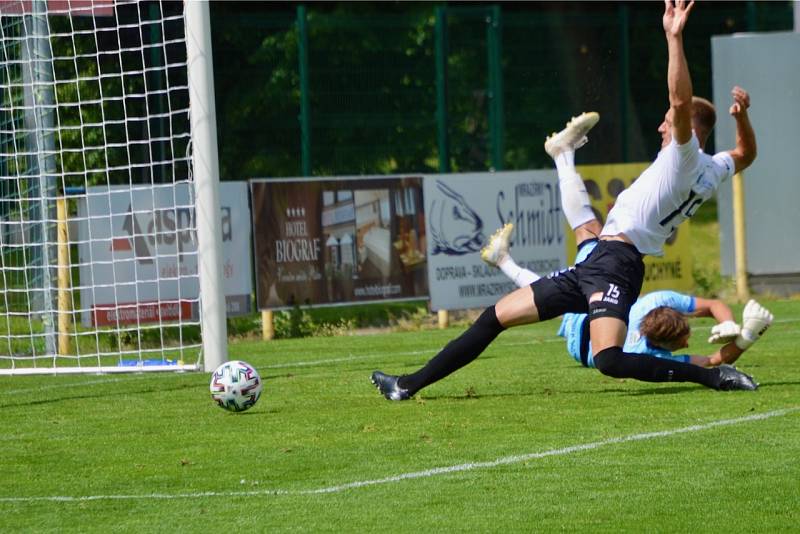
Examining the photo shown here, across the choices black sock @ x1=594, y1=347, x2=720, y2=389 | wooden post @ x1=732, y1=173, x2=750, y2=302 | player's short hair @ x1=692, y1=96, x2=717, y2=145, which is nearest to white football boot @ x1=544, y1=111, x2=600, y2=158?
player's short hair @ x1=692, y1=96, x2=717, y2=145

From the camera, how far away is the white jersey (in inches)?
336

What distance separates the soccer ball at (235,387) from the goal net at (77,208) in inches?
124

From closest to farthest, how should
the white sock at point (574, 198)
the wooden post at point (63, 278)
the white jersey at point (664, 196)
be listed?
the white jersey at point (664, 196) → the white sock at point (574, 198) → the wooden post at point (63, 278)

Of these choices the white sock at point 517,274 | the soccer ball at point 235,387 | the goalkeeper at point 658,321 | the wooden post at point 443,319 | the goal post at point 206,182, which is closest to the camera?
the soccer ball at point 235,387

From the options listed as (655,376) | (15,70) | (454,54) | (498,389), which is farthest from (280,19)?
(655,376)

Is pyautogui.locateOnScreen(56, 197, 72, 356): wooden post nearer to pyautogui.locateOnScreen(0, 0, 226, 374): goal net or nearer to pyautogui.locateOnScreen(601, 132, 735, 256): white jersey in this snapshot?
pyautogui.locateOnScreen(0, 0, 226, 374): goal net

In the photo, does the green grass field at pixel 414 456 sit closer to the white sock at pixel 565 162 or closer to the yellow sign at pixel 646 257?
the white sock at pixel 565 162

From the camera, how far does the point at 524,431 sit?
25.4 ft

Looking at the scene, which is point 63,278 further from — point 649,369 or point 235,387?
point 649,369

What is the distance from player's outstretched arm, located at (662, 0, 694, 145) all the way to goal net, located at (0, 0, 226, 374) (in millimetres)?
4908

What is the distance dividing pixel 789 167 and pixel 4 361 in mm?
10303

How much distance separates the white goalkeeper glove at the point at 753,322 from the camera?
9.34m

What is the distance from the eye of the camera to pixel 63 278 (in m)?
13.6

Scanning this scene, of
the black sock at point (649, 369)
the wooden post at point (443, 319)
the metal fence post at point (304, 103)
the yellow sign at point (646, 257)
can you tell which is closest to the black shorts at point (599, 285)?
the black sock at point (649, 369)
